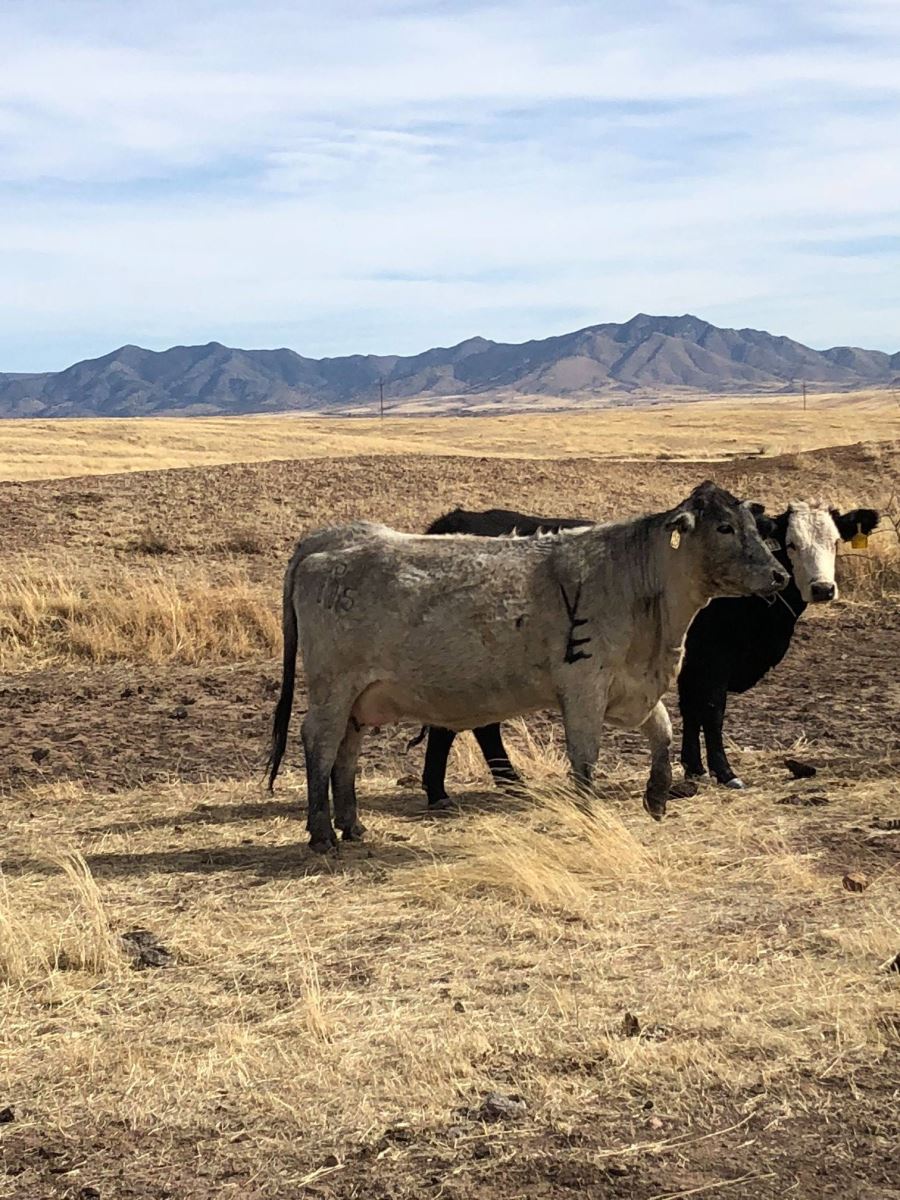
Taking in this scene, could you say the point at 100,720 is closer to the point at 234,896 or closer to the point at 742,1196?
the point at 234,896

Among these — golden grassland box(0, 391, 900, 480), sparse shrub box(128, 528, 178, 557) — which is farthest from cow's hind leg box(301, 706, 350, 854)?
golden grassland box(0, 391, 900, 480)

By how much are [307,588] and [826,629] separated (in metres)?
8.38

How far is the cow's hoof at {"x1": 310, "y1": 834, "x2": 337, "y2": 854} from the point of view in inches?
342

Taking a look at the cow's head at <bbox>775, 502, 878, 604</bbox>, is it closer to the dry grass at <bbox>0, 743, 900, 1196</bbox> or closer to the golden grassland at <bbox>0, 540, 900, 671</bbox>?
the dry grass at <bbox>0, 743, 900, 1196</bbox>

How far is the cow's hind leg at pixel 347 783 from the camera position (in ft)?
30.0

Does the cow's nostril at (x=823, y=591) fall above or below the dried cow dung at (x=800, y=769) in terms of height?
above

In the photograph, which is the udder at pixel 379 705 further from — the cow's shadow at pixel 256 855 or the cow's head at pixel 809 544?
the cow's head at pixel 809 544

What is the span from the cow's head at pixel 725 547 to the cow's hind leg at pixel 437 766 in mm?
2082

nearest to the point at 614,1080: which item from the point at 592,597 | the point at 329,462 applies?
the point at 592,597

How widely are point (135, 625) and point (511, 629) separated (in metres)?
7.77

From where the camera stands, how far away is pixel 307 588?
917 cm

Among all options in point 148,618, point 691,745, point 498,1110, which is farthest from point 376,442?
point 498,1110

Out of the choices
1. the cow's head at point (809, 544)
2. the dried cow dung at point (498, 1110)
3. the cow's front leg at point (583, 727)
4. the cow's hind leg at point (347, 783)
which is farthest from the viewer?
the cow's head at point (809, 544)

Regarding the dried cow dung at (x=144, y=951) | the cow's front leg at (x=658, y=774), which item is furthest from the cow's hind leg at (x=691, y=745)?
the dried cow dung at (x=144, y=951)
